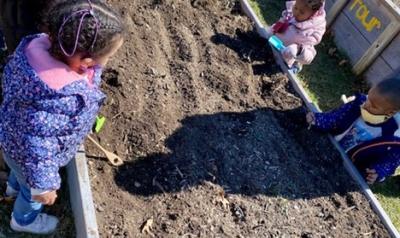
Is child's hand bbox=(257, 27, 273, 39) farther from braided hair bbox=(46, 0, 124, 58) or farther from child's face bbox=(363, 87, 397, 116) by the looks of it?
braided hair bbox=(46, 0, 124, 58)

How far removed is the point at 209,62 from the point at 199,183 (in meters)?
1.33

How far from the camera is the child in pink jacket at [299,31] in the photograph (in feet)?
15.4

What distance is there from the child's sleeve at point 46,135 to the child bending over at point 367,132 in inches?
92.6

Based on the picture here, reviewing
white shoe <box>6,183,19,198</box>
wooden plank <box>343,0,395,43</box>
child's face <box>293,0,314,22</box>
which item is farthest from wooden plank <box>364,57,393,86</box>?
white shoe <box>6,183,19,198</box>

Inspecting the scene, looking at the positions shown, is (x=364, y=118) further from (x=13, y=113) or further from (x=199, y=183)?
(x=13, y=113)

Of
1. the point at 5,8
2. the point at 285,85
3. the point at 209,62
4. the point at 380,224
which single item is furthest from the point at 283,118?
the point at 5,8

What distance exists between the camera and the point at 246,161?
380 cm

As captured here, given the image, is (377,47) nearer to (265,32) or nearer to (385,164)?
(265,32)

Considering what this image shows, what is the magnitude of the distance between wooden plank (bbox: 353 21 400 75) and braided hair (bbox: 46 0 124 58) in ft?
12.2

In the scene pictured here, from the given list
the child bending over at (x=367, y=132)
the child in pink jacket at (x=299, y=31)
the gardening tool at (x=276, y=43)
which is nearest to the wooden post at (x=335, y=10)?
the child in pink jacket at (x=299, y=31)

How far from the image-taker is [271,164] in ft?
12.7

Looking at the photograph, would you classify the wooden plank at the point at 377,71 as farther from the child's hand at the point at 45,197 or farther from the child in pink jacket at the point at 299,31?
the child's hand at the point at 45,197

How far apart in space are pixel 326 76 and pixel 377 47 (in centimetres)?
59

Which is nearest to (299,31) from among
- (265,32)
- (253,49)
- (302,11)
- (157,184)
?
(302,11)
